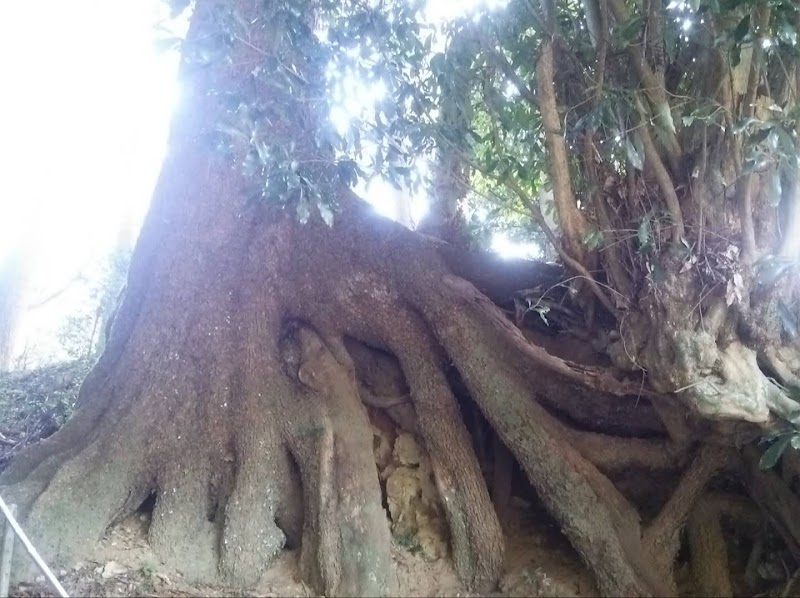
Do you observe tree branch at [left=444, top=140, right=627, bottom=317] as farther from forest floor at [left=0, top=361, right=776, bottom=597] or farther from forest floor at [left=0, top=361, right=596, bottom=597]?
forest floor at [left=0, top=361, right=596, bottom=597]

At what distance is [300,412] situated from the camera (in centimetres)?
454

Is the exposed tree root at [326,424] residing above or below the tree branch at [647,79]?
below

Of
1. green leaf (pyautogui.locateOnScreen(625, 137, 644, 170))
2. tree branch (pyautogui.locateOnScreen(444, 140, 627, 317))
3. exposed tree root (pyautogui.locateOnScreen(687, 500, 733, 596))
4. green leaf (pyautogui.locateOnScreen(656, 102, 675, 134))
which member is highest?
green leaf (pyautogui.locateOnScreen(656, 102, 675, 134))

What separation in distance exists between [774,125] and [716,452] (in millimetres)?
1943

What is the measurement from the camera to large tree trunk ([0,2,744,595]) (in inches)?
155

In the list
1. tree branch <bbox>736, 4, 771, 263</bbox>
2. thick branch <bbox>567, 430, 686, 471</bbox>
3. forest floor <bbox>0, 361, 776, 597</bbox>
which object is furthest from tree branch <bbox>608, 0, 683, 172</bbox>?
forest floor <bbox>0, 361, 776, 597</bbox>

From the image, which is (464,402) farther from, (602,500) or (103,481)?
Answer: (103,481)

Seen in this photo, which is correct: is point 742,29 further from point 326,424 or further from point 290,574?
point 290,574

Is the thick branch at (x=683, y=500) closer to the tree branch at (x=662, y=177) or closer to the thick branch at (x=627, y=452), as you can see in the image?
the thick branch at (x=627, y=452)

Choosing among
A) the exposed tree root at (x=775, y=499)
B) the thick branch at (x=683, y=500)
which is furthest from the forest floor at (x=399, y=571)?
the exposed tree root at (x=775, y=499)

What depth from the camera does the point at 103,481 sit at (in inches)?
166

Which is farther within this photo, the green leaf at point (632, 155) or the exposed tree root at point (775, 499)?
the exposed tree root at point (775, 499)

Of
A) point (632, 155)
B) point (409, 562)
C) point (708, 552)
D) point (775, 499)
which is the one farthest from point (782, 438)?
point (409, 562)

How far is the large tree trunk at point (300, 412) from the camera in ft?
12.9
